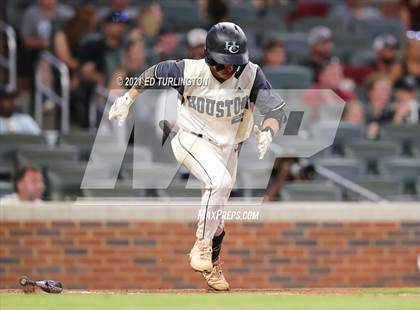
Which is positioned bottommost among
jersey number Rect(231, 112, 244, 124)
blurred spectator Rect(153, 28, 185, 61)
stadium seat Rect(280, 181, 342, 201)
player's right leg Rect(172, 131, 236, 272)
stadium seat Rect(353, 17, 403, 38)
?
stadium seat Rect(280, 181, 342, 201)

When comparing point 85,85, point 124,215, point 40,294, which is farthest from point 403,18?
point 40,294

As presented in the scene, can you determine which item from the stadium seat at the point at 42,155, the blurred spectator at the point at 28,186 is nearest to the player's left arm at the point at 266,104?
the blurred spectator at the point at 28,186

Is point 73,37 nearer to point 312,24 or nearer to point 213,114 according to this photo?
point 312,24

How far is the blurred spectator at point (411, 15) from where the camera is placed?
51.3ft

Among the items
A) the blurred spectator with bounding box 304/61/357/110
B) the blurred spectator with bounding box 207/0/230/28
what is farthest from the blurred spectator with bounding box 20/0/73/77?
the blurred spectator with bounding box 304/61/357/110

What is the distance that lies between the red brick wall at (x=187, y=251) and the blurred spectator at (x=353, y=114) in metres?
1.74

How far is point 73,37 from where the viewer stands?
13461 millimetres

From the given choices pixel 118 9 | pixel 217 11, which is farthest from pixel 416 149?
pixel 118 9

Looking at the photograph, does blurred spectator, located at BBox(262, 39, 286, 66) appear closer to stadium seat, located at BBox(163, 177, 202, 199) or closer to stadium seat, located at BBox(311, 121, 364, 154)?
stadium seat, located at BBox(311, 121, 364, 154)

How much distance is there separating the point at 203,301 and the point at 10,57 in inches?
239

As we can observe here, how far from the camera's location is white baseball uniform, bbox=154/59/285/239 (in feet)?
26.7

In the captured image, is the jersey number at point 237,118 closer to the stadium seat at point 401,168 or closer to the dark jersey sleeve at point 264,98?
the dark jersey sleeve at point 264,98

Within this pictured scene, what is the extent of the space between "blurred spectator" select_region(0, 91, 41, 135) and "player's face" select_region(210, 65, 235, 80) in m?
4.52

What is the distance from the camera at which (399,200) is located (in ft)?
41.4
